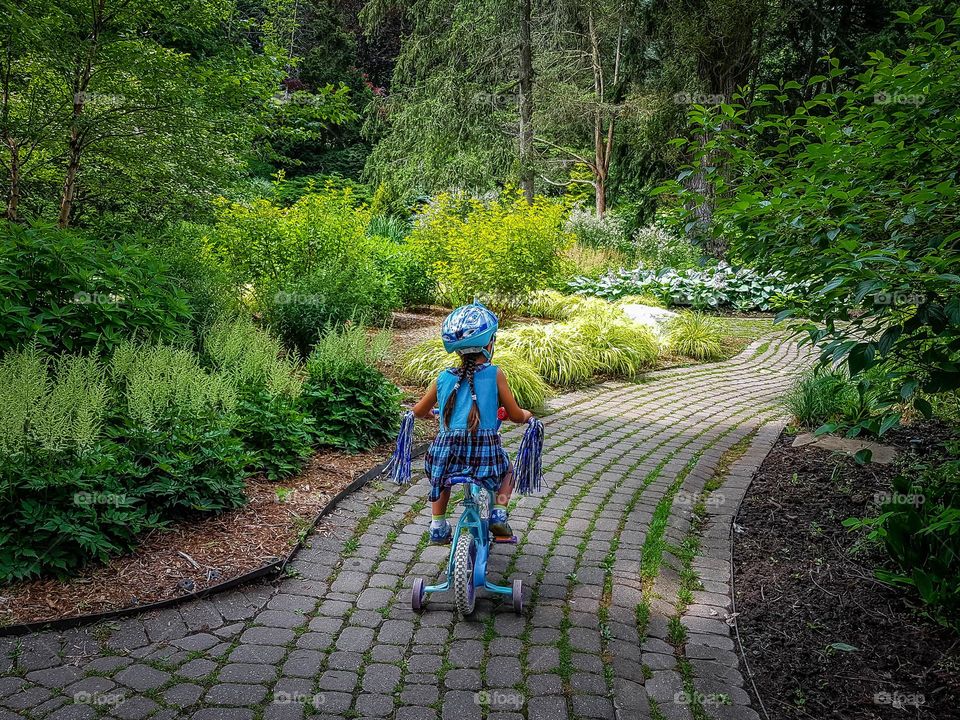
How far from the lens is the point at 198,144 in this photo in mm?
6863

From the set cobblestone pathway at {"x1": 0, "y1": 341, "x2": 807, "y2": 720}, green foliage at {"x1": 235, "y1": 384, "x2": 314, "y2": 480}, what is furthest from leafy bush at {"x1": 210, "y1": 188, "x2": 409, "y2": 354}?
A: cobblestone pathway at {"x1": 0, "y1": 341, "x2": 807, "y2": 720}

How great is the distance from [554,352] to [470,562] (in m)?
5.77

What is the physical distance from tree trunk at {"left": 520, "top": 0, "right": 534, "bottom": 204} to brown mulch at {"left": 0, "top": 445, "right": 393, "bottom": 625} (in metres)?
10.9

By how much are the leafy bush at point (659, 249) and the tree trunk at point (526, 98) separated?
134 inches

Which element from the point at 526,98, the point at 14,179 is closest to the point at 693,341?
the point at 526,98

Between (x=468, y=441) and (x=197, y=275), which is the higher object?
(x=197, y=275)

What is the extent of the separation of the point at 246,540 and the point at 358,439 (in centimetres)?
176

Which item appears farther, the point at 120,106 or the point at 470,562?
the point at 120,106

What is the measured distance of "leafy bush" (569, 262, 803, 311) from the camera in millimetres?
14609

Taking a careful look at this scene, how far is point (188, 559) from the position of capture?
3658mm

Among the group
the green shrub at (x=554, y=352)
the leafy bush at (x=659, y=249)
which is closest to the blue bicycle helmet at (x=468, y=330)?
the green shrub at (x=554, y=352)

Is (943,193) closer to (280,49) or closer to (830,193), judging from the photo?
(830,193)

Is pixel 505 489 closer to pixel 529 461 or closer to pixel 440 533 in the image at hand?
pixel 529 461

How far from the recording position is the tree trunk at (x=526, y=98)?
1475 cm
